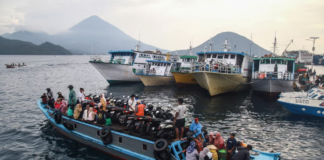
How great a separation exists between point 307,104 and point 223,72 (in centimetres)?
1090

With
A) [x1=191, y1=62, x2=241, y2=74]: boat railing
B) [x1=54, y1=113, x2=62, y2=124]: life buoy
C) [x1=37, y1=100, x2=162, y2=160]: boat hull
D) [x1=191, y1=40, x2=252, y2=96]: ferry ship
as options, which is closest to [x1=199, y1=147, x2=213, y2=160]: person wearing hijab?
[x1=37, y1=100, x2=162, y2=160]: boat hull

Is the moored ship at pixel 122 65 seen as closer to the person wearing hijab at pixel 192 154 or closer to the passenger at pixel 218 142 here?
the passenger at pixel 218 142

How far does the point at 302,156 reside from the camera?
10.7 m

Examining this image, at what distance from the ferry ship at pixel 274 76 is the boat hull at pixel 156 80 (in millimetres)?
13936

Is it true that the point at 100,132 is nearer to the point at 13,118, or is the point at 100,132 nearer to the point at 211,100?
the point at 13,118

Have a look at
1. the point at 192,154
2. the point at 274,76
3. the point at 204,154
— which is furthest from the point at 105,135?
the point at 274,76

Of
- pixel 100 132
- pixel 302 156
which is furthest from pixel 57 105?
pixel 302 156

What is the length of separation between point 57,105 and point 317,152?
637 inches

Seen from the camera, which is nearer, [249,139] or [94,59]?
[249,139]

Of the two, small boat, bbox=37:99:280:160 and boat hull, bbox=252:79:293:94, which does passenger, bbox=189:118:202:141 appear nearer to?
small boat, bbox=37:99:280:160

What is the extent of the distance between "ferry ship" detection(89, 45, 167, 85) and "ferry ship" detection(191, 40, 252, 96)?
12650 mm

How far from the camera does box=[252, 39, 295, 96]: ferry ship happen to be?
24592 millimetres

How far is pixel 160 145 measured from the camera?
8.25 meters

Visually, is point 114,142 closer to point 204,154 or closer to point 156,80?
point 204,154
